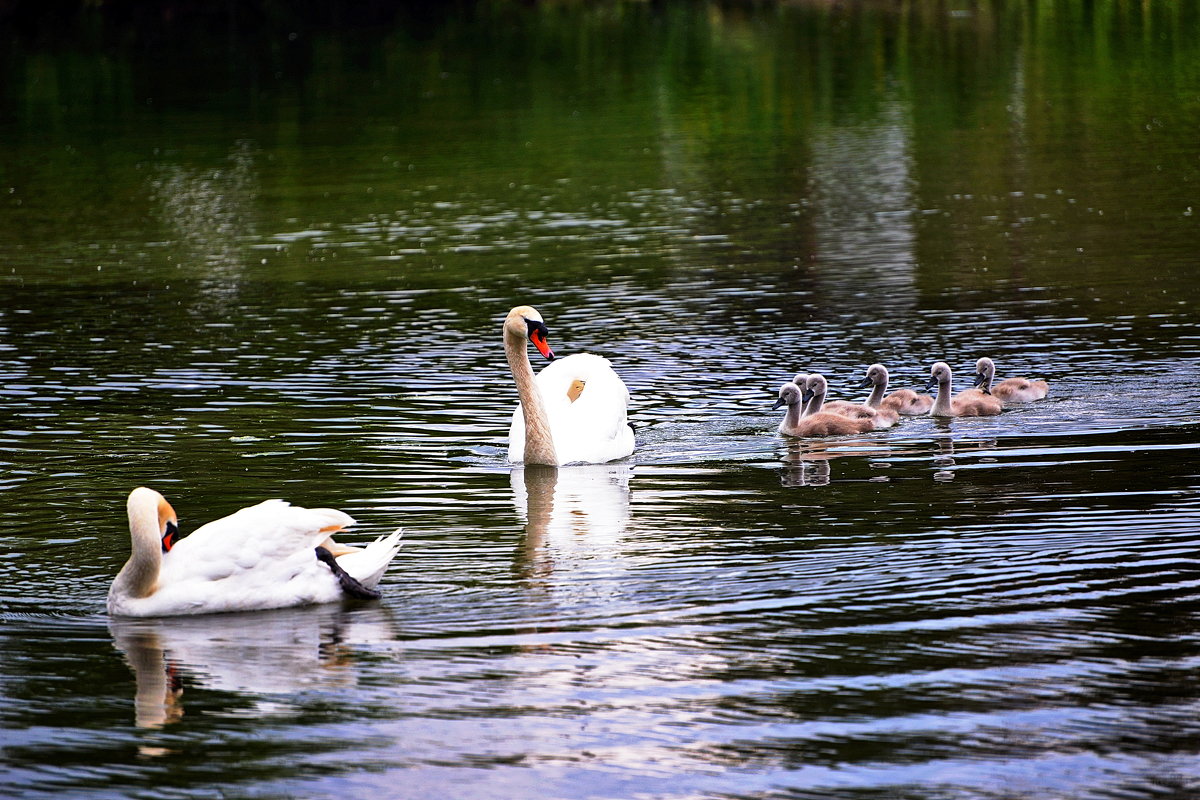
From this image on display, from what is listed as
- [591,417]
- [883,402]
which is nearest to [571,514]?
[591,417]

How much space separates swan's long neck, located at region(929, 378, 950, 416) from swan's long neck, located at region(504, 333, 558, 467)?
124 inches

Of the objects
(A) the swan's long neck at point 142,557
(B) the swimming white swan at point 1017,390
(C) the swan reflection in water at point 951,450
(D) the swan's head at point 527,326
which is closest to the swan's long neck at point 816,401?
(C) the swan reflection in water at point 951,450

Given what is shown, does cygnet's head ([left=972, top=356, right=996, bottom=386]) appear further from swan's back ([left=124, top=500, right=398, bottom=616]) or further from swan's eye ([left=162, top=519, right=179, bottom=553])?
swan's eye ([left=162, top=519, right=179, bottom=553])

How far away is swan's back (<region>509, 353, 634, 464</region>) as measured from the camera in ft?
45.6

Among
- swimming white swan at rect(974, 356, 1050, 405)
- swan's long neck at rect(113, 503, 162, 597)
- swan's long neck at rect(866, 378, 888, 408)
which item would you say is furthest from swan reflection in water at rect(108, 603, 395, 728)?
swimming white swan at rect(974, 356, 1050, 405)

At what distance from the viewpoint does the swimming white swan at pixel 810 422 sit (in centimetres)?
1441

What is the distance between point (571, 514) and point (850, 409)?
3.27 m

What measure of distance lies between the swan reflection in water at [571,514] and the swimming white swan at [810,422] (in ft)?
4.73

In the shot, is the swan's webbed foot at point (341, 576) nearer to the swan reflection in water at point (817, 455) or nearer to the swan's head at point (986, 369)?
the swan reflection in water at point (817, 455)

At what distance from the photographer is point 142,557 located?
9656 millimetres

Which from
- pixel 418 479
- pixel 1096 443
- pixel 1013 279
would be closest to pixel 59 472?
pixel 418 479

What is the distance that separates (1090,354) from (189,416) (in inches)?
301

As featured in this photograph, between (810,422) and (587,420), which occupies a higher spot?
(587,420)

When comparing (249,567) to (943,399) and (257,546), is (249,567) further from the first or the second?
(943,399)
